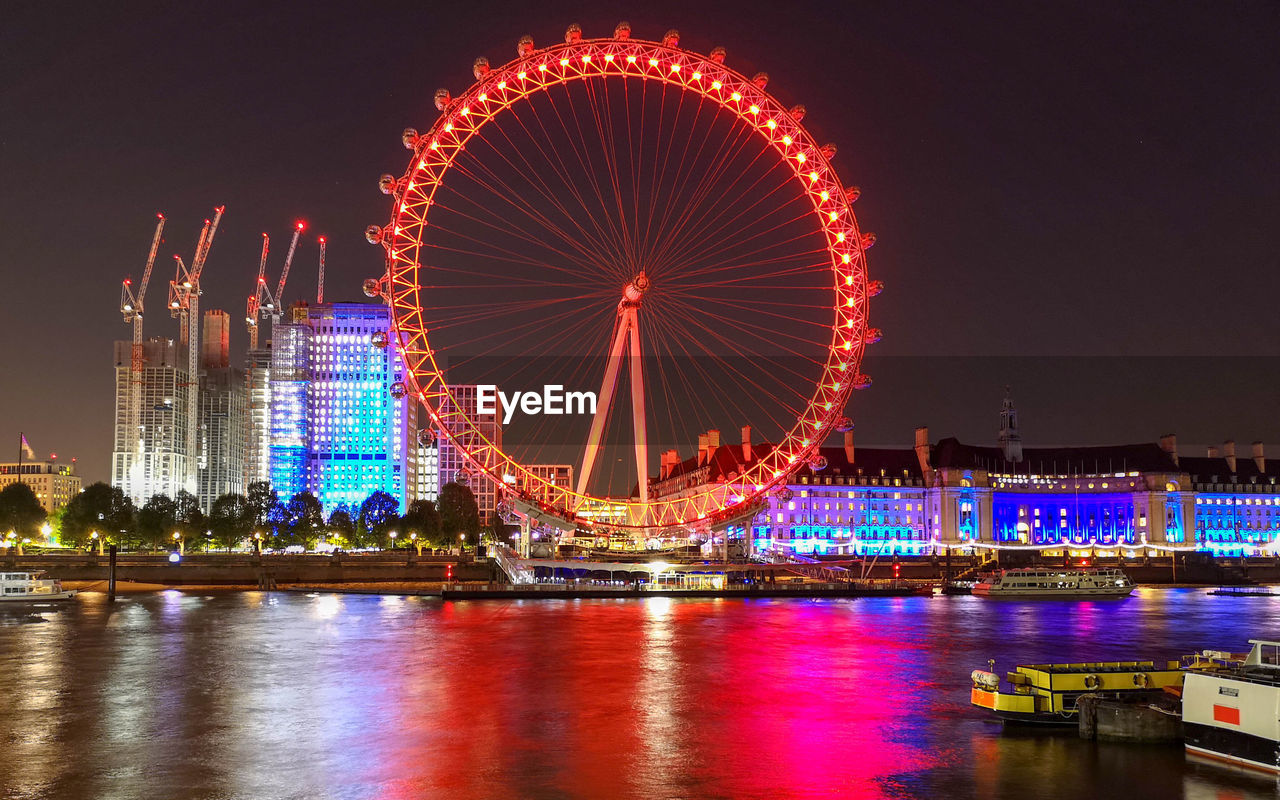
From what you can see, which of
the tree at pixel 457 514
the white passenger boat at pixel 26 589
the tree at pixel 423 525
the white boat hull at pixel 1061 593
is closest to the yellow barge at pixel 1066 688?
the white boat hull at pixel 1061 593

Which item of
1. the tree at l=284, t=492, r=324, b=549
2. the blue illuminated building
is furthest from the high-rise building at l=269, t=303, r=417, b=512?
the tree at l=284, t=492, r=324, b=549

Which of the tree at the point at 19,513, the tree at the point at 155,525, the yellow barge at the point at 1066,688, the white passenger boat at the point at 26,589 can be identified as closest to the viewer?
the yellow barge at the point at 1066,688

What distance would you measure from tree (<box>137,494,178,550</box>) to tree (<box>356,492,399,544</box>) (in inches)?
806

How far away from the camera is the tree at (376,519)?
126 meters

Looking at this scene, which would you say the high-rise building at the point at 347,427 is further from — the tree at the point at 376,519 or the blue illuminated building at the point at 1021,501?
the blue illuminated building at the point at 1021,501

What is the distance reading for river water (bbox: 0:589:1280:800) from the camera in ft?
64.4

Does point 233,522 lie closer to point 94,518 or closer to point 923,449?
point 94,518

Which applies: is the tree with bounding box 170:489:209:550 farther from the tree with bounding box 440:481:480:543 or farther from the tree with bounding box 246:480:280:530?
the tree with bounding box 440:481:480:543

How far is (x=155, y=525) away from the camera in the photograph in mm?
112375

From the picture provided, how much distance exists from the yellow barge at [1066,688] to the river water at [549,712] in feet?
1.89

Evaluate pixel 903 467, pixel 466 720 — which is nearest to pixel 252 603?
pixel 466 720

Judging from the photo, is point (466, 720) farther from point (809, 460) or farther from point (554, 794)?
point (809, 460)

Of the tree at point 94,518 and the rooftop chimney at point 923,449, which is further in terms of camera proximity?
the rooftop chimney at point 923,449

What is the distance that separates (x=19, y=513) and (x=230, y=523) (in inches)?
783
